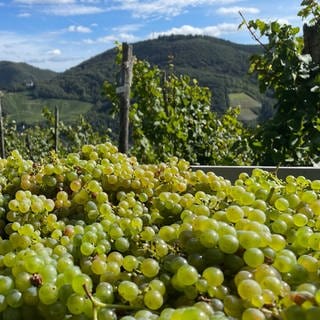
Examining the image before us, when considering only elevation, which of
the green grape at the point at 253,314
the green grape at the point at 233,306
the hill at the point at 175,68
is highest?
the hill at the point at 175,68

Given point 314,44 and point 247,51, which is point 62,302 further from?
point 247,51

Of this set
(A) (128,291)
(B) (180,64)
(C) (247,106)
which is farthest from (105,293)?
(B) (180,64)

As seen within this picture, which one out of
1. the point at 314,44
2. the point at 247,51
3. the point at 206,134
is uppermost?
the point at 247,51

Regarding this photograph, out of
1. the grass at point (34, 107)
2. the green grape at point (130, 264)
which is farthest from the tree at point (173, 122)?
the grass at point (34, 107)

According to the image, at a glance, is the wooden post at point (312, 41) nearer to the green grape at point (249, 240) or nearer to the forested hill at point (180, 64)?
the green grape at point (249, 240)

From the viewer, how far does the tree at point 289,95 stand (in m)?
4.05

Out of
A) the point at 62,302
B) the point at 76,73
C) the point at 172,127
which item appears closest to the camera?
the point at 62,302

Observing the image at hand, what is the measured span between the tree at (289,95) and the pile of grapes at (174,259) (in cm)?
270

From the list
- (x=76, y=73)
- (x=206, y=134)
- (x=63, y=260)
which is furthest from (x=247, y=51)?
(x=63, y=260)

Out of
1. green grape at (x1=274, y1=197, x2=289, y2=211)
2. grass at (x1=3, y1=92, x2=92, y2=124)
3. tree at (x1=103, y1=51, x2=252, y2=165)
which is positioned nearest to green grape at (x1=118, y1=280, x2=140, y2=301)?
green grape at (x1=274, y1=197, x2=289, y2=211)

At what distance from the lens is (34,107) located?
99500mm

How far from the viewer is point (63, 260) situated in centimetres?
101

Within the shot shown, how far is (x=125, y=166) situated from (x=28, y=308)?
77cm

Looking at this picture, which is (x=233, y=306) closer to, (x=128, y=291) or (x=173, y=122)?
(x=128, y=291)
